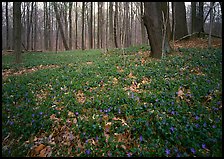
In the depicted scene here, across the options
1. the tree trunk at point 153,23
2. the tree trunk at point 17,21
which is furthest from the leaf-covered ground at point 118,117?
the tree trunk at point 17,21

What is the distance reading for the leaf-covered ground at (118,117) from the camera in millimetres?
2676

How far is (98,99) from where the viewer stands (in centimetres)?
414

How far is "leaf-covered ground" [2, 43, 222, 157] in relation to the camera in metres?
2.68

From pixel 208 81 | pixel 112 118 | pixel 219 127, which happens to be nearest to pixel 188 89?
pixel 208 81

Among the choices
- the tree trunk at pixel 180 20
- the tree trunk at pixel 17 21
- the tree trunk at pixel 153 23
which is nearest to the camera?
the tree trunk at pixel 153 23

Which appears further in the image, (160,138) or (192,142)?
(160,138)

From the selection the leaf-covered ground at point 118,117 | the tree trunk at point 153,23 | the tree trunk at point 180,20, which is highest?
the tree trunk at point 180,20

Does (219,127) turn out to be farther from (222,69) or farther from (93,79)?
(93,79)

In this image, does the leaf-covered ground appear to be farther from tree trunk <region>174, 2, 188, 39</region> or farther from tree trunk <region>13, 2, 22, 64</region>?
tree trunk <region>174, 2, 188, 39</region>

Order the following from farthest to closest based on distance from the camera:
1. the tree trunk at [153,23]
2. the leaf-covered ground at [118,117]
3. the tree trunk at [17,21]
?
the tree trunk at [17,21], the tree trunk at [153,23], the leaf-covered ground at [118,117]

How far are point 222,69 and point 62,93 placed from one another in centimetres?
564

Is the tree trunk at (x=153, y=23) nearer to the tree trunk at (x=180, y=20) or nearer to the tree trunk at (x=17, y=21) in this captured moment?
the tree trunk at (x=180, y=20)

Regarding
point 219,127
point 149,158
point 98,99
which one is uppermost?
point 98,99

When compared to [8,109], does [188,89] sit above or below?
above
